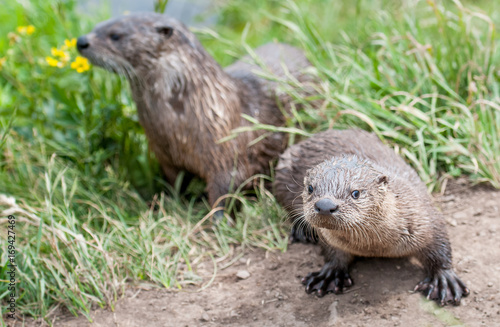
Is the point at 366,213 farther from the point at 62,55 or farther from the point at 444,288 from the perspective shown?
the point at 62,55

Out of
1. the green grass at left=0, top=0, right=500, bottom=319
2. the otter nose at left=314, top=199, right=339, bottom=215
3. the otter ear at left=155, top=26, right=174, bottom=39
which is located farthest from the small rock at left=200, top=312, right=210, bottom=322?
the otter ear at left=155, top=26, right=174, bottom=39

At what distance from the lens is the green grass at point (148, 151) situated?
2863mm

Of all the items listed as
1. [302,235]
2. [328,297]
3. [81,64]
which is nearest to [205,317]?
[328,297]

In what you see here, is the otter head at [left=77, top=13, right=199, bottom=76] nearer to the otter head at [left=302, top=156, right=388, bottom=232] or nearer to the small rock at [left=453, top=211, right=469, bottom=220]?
the otter head at [left=302, top=156, right=388, bottom=232]

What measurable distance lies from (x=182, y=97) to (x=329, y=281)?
4.61 ft

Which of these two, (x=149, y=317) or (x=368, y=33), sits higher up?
(x=368, y=33)

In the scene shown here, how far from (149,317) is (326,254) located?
895 millimetres

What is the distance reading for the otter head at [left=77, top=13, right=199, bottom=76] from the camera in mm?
3406

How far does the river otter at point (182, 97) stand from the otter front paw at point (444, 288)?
1.38 metres

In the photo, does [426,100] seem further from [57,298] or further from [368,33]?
[57,298]

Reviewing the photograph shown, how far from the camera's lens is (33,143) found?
3914 millimetres

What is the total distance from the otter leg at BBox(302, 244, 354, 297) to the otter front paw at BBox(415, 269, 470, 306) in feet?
1.11

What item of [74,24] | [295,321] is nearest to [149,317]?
[295,321]

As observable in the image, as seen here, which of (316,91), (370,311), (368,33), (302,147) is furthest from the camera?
(368,33)
